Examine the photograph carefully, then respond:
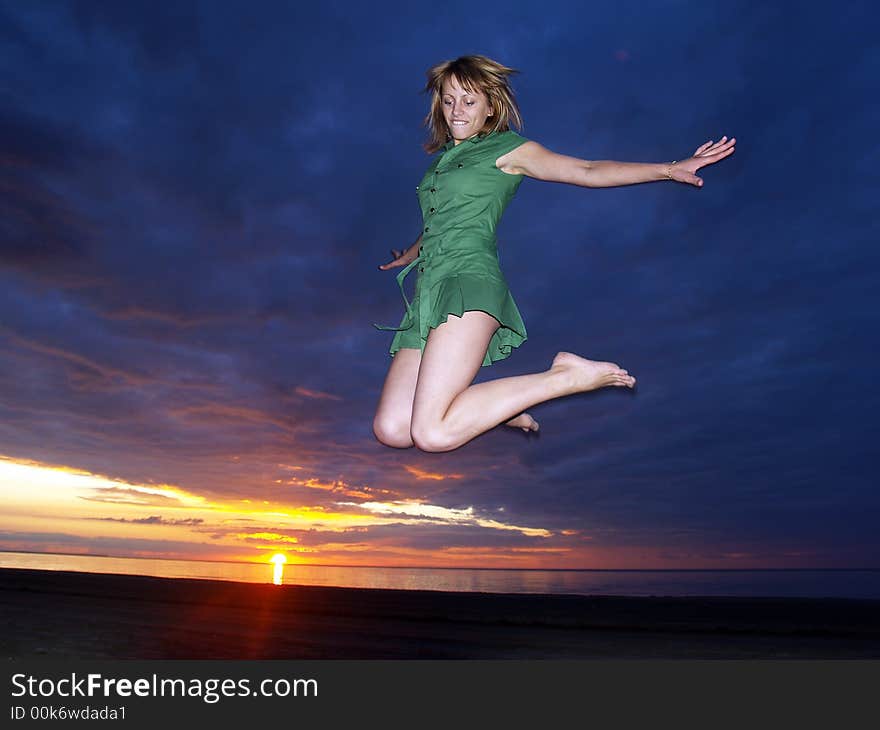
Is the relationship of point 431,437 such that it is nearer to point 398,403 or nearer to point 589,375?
point 398,403

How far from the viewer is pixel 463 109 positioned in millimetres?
3822

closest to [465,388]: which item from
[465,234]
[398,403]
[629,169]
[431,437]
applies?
[431,437]

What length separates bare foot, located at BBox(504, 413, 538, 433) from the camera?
4.06 m

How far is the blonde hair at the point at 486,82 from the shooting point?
12.3 ft

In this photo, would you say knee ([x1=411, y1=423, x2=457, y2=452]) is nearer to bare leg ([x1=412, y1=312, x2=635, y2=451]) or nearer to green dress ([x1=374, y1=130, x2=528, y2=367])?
bare leg ([x1=412, y1=312, x2=635, y2=451])

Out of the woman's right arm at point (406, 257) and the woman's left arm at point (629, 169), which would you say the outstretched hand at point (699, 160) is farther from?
the woman's right arm at point (406, 257)

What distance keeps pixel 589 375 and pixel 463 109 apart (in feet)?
5.37

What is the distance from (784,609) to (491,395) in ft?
44.5

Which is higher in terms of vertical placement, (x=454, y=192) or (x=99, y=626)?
(x=454, y=192)

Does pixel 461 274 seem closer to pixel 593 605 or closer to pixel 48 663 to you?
pixel 48 663

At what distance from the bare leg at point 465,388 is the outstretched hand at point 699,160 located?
1.06m

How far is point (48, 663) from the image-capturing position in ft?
13.8

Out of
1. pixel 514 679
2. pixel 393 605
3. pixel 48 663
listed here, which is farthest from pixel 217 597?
pixel 514 679

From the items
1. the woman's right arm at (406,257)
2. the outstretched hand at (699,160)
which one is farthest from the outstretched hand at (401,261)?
the outstretched hand at (699,160)
